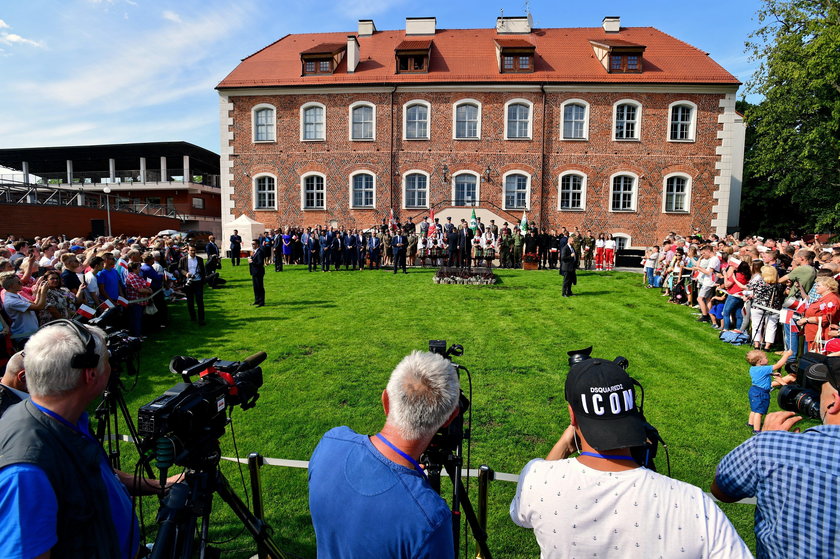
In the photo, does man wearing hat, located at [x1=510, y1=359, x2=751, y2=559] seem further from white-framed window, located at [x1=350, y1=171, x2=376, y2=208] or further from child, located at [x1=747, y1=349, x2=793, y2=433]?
white-framed window, located at [x1=350, y1=171, x2=376, y2=208]

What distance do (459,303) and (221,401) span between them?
1113 cm

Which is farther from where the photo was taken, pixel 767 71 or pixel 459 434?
pixel 767 71

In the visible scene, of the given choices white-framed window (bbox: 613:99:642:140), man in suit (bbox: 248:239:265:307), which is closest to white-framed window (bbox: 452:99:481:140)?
white-framed window (bbox: 613:99:642:140)

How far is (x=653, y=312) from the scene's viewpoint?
13.2 metres

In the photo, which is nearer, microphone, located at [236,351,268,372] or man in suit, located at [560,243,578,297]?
microphone, located at [236,351,268,372]

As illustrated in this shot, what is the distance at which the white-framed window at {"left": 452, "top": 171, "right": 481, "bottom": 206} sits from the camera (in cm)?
2787

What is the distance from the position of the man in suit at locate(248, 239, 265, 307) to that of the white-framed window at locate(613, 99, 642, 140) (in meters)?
21.9

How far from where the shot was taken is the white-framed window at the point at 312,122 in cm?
2866

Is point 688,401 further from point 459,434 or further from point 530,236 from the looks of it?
point 530,236

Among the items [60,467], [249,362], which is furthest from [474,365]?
[60,467]

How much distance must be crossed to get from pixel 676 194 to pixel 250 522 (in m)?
29.6

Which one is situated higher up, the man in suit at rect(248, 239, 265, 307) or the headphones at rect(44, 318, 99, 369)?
the headphones at rect(44, 318, 99, 369)

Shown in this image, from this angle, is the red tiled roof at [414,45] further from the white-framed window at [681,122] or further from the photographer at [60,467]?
the photographer at [60,467]

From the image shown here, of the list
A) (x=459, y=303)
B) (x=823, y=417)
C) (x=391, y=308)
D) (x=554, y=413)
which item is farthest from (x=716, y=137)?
(x=823, y=417)
